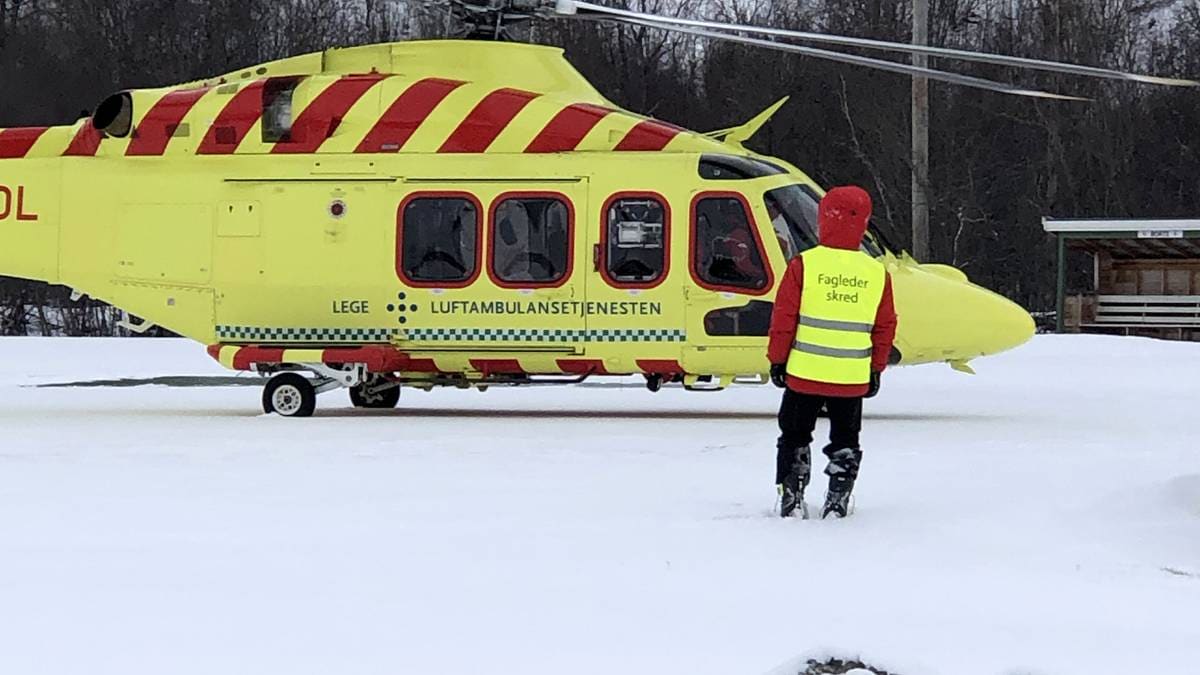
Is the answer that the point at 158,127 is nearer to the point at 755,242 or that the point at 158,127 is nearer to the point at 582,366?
the point at 582,366

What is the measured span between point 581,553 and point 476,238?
6.47 meters

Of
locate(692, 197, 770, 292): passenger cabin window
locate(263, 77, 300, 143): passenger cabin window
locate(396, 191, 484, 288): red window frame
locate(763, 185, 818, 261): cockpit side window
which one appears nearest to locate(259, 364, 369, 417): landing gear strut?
locate(396, 191, 484, 288): red window frame

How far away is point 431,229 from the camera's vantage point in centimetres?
1164

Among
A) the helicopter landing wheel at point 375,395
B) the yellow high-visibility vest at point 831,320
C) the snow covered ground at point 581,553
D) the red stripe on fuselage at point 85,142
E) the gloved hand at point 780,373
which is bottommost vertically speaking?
the helicopter landing wheel at point 375,395

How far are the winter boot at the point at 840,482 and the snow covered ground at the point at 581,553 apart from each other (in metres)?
0.22

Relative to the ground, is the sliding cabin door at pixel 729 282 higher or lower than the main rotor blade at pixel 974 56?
lower

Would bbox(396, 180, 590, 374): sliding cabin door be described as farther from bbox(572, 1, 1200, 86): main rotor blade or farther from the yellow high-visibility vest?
the yellow high-visibility vest

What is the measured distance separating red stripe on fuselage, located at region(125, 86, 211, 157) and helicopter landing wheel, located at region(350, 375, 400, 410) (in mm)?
2600

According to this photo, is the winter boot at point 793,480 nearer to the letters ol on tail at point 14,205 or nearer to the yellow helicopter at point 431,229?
the yellow helicopter at point 431,229

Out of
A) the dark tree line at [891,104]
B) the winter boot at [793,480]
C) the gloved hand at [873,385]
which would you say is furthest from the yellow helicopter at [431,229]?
the dark tree line at [891,104]

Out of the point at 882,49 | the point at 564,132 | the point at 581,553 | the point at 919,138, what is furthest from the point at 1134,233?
the point at 581,553

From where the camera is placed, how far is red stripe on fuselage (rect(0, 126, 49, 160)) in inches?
482

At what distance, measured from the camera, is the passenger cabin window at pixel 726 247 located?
36.9ft

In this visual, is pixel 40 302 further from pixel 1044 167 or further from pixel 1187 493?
pixel 1187 493
